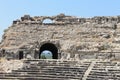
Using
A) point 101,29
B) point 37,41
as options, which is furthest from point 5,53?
point 101,29

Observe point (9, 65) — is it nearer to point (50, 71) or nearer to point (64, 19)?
point (50, 71)

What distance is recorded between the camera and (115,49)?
31031 millimetres

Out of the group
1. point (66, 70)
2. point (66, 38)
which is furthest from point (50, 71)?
point (66, 38)

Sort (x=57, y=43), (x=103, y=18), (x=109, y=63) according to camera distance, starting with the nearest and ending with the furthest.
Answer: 1. (x=109, y=63)
2. (x=57, y=43)
3. (x=103, y=18)

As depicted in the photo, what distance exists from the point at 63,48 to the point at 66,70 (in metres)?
4.65

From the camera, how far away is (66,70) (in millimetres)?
28219

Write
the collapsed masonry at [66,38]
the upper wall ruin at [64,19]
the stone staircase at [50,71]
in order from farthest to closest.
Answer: the upper wall ruin at [64,19]
the collapsed masonry at [66,38]
the stone staircase at [50,71]

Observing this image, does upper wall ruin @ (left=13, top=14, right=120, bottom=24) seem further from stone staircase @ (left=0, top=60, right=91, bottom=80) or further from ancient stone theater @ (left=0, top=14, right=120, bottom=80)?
stone staircase @ (left=0, top=60, right=91, bottom=80)

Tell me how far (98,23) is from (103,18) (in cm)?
95

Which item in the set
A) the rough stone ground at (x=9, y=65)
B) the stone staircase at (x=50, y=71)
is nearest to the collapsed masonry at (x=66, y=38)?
the rough stone ground at (x=9, y=65)

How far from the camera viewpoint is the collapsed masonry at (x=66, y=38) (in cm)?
3186

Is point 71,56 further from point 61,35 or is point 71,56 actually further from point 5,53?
point 5,53

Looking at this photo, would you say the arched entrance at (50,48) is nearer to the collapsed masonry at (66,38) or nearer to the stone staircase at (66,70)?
the collapsed masonry at (66,38)

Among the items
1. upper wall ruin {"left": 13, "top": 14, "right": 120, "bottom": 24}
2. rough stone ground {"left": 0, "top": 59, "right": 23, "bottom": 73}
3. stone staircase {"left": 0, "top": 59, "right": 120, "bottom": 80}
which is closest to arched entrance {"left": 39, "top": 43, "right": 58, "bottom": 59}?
upper wall ruin {"left": 13, "top": 14, "right": 120, "bottom": 24}
